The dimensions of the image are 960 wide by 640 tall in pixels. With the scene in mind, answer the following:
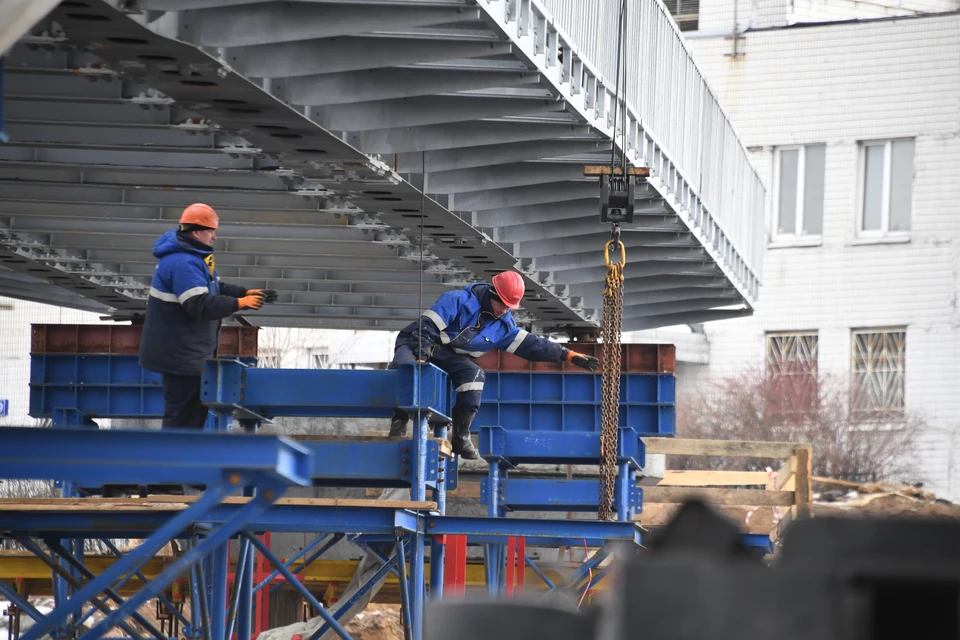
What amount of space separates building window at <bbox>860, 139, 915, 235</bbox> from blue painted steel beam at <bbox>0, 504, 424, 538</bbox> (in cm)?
3270

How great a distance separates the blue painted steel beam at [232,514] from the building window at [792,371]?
98.3ft

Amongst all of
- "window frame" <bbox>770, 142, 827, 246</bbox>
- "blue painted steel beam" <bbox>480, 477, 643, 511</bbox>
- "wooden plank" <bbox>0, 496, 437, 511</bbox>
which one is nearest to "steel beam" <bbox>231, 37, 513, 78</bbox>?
"wooden plank" <bbox>0, 496, 437, 511</bbox>

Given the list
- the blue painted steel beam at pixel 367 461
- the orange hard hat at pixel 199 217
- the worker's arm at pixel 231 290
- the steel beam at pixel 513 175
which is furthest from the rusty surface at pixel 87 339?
the blue painted steel beam at pixel 367 461

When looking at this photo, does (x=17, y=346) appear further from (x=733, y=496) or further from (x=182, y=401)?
(x=182, y=401)

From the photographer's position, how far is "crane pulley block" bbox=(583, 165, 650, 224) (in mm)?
13062

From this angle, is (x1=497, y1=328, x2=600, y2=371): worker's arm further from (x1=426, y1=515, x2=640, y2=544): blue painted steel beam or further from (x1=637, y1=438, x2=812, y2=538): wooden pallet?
(x1=637, y1=438, x2=812, y2=538): wooden pallet

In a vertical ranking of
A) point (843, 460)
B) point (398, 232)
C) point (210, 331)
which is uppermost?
point (398, 232)

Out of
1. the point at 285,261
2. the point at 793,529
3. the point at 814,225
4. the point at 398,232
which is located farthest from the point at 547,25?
→ the point at 814,225

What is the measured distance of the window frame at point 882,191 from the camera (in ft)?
136

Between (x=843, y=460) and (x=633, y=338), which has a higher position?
(x=633, y=338)

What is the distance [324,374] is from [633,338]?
31.6 metres

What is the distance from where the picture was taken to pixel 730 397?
41.4 meters

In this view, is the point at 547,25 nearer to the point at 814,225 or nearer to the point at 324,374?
the point at 324,374

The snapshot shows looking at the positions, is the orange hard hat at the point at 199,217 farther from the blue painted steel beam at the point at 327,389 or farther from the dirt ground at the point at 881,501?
the dirt ground at the point at 881,501
